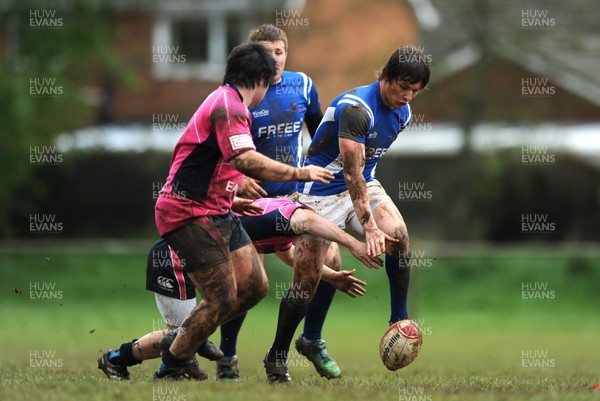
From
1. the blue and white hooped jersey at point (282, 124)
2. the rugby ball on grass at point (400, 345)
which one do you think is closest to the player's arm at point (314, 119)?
the blue and white hooped jersey at point (282, 124)

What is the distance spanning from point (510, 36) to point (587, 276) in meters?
5.64

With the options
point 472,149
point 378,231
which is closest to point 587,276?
point 472,149

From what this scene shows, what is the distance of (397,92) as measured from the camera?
8727mm

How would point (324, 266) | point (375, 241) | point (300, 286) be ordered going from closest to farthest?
point (375, 241) < point (300, 286) < point (324, 266)

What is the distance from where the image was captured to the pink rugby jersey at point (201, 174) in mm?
7871

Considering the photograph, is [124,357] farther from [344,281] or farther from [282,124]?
[282,124]

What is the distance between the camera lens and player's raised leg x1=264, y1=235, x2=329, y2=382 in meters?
8.88

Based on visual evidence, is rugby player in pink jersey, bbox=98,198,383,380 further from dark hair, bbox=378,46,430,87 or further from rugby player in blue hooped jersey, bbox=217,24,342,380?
dark hair, bbox=378,46,430,87

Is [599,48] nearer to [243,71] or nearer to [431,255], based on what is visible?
[431,255]

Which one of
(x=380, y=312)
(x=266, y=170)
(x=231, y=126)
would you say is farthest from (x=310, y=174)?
(x=380, y=312)

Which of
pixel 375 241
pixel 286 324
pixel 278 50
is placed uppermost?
pixel 278 50

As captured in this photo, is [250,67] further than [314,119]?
No

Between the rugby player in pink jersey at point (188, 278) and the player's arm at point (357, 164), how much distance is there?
6.3 inches

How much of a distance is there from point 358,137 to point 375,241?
0.85 metres
